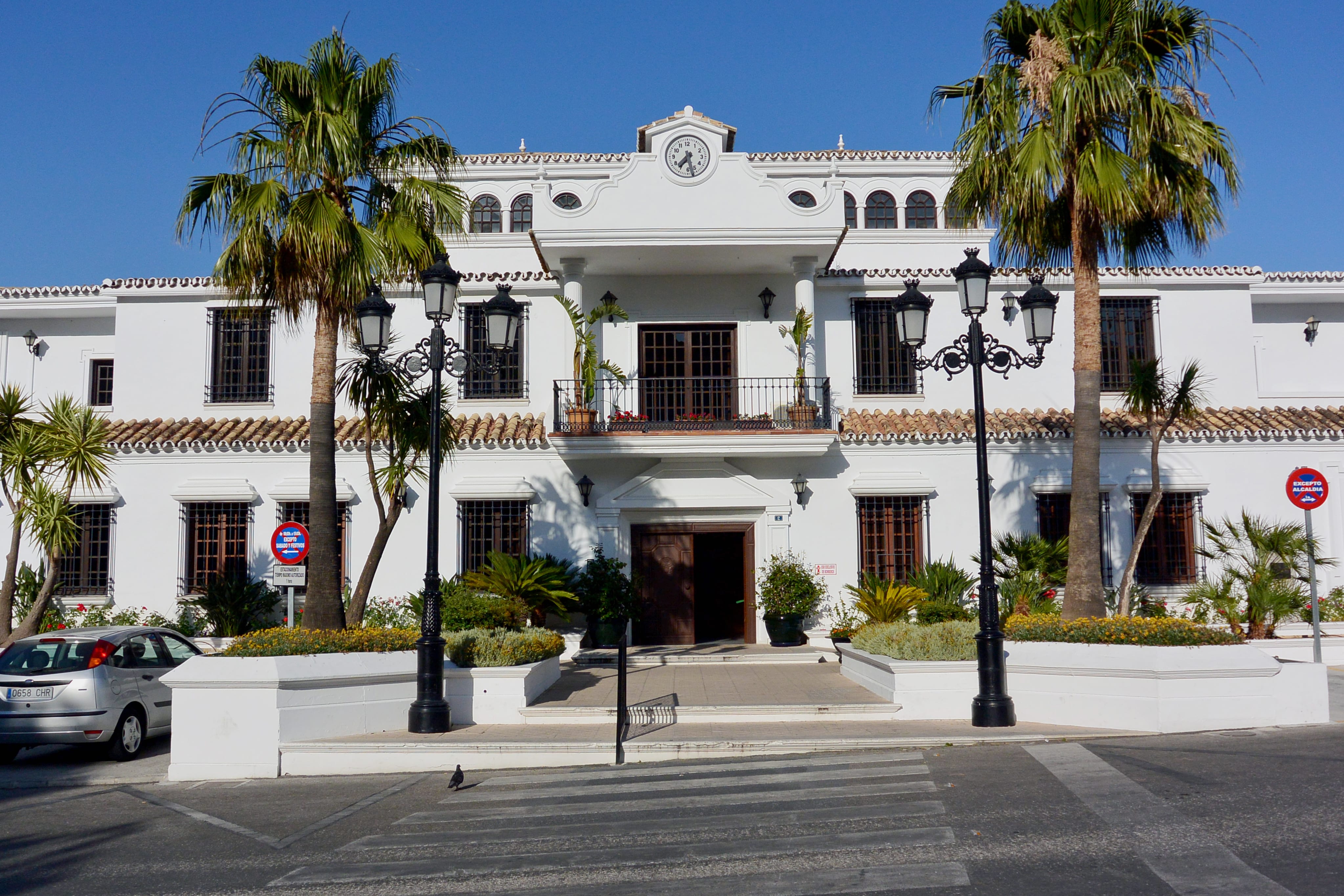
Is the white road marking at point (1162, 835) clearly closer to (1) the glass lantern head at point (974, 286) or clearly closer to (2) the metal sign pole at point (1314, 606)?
(1) the glass lantern head at point (974, 286)

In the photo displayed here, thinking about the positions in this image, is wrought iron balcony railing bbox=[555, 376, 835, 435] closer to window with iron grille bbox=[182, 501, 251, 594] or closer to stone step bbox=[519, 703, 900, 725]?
window with iron grille bbox=[182, 501, 251, 594]

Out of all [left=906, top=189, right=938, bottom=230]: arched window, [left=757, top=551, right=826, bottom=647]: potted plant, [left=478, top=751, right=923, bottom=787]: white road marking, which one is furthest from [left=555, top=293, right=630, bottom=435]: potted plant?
[left=906, top=189, right=938, bottom=230]: arched window

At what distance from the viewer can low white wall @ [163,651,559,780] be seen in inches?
A: 405

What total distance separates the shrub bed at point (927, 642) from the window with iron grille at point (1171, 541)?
262 inches

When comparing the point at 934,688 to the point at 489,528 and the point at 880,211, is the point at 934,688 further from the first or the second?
the point at 880,211

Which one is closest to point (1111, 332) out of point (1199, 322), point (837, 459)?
point (1199, 322)

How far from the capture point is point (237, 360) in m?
19.6

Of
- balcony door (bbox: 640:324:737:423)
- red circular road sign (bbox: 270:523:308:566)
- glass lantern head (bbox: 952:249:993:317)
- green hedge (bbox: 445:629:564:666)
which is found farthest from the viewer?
balcony door (bbox: 640:324:737:423)

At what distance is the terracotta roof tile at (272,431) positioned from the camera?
1806 centimetres

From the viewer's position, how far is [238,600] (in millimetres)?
17406

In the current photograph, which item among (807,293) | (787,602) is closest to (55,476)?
(787,602)

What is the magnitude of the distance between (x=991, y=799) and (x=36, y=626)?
45.9 feet

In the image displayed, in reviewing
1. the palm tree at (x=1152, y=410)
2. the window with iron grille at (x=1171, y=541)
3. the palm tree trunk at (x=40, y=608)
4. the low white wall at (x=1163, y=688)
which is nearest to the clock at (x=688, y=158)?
the palm tree at (x=1152, y=410)

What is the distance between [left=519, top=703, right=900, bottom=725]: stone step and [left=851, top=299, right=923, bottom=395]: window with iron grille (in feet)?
28.4
